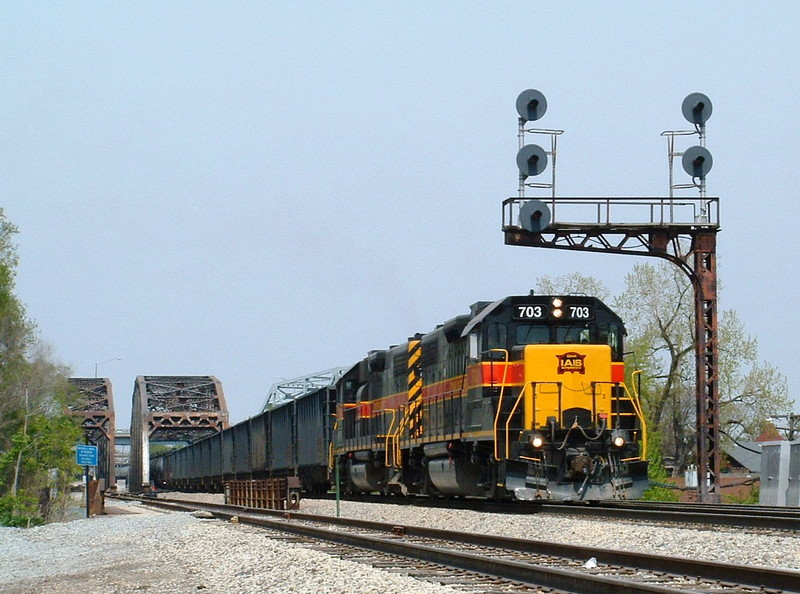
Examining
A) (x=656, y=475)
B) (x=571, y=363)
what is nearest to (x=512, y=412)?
(x=571, y=363)

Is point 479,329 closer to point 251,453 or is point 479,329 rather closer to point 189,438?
point 251,453

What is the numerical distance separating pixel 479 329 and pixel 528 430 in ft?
6.65

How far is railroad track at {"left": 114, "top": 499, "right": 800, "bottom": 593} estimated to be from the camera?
839 cm

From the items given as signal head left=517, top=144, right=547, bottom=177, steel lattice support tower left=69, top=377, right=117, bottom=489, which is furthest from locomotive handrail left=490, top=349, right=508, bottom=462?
steel lattice support tower left=69, top=377, right=117, bottom=489

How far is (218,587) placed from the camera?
33.8 feet

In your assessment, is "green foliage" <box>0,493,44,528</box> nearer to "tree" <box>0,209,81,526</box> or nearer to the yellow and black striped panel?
"tree" <box>0,209,81,526</box>

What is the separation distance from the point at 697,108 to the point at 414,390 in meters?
10.5

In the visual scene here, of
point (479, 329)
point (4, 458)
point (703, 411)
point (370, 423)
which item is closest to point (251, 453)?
point (4, 458)

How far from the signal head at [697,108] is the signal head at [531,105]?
138 inches

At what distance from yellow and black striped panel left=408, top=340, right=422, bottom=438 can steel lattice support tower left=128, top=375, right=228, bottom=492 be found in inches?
3138

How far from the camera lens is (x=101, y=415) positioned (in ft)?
397

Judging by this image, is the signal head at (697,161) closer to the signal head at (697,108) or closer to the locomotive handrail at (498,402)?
the signal head at (697,108)

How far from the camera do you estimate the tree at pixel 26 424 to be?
39000mm

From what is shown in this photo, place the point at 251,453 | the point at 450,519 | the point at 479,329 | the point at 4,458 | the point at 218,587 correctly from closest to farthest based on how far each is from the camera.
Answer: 1. the point at 218,587
2. the point at 450,519
3. the point at 479,329
4. the point at 4,458
5. the point at 251,453
